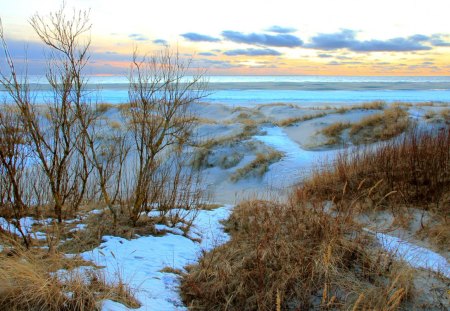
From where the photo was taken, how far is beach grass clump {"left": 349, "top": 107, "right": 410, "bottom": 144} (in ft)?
51.8

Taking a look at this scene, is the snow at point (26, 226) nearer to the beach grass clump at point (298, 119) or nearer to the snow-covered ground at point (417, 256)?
the snow-covered ground at point (417, 256)

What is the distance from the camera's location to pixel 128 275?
4.72 meters

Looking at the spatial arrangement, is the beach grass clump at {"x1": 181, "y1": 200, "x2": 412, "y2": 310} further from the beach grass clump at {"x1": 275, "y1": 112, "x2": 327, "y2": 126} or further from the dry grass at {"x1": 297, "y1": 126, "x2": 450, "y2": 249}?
the beach grass clump at {"x1": 275, "y1": 112, "x2": 327, "y2": 126}

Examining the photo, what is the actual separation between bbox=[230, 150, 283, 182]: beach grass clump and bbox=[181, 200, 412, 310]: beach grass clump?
8.57m

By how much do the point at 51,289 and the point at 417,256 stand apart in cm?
454

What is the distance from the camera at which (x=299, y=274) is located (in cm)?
462

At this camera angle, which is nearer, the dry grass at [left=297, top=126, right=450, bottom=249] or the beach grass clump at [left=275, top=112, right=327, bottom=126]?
the dry grass at [left=297, top=126, right=450, bottom=249]

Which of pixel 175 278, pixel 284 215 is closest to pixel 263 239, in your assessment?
pixel 175 278

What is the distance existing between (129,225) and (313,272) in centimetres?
321

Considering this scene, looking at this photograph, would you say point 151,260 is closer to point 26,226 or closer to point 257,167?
point 26,226

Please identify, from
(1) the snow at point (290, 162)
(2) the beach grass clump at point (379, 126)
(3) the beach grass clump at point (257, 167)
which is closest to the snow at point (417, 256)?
(1) the snow at point (290, 162)

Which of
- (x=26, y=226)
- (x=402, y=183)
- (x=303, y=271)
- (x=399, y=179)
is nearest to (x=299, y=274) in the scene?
(x=303, y=271)

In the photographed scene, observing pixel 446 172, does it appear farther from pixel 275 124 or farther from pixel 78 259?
pixel 275 124

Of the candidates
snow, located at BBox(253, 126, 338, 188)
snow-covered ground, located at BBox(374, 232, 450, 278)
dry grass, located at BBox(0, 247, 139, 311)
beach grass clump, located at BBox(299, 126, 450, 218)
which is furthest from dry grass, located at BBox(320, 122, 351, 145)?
dry grass, located at BBox(0, 247, 139, 311)
